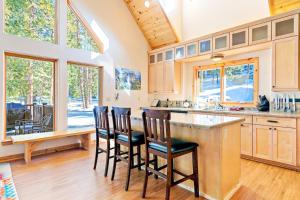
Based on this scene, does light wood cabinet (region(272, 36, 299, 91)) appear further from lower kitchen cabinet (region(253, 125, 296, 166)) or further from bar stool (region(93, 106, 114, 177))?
bar stool (region(93, 106, 114, 177))

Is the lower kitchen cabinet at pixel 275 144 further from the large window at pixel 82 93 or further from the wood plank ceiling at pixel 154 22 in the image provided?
the large window at pixel 82 93

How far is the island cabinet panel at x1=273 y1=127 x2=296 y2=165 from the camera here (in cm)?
311

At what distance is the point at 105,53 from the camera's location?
501 cm

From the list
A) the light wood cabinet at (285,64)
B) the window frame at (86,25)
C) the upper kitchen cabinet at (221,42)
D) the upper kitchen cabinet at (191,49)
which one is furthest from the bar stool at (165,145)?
the window frame at (86,25)

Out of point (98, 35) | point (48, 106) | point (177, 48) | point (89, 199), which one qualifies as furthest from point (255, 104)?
point (48, 106)

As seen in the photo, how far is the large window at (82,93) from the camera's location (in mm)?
4500

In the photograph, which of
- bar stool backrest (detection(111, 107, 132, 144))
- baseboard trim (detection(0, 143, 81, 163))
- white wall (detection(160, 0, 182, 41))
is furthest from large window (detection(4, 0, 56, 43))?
white wall (detection(160, 0, 182, 41))

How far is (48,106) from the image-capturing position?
13.7 feet

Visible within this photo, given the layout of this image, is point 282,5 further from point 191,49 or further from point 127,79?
point 127,79

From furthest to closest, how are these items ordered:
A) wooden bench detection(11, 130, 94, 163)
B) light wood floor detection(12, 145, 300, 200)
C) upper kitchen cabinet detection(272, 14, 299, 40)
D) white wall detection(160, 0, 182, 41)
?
white wall detection(160, 0, 182, 41) < wooden bench detection(11, 130, 94, 163) < upper kitchen cabinet detection(272, 14, 299, 40) < light wood floor detection(12, 145, 300, 200)

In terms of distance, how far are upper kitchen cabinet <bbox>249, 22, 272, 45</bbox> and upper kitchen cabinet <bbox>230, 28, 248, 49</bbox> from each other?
0.32 feet

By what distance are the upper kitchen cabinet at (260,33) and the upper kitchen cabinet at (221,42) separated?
1.64ft

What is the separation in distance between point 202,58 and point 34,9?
4.01 metres

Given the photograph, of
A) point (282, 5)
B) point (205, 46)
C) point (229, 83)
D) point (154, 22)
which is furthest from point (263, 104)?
point (154, 22)
